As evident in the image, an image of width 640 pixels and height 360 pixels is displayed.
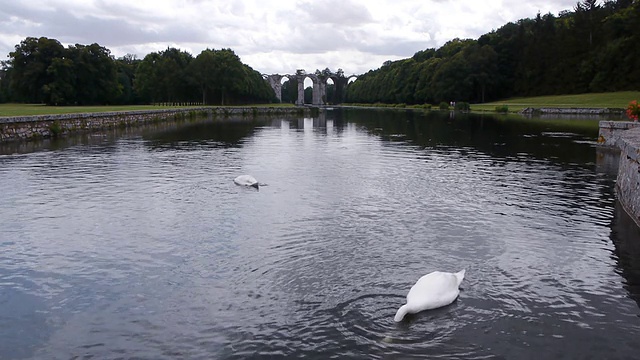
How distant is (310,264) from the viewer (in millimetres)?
10250

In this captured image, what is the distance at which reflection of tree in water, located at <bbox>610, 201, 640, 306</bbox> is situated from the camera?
9359 mm

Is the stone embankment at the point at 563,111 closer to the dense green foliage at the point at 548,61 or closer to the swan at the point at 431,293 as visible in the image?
the dense green foliage at the point at 548,61

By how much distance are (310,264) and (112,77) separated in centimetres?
9346

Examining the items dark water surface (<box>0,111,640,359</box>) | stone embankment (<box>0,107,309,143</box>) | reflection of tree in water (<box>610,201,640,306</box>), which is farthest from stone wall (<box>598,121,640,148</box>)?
stone embankment (<box>0,107,309,143</box>)

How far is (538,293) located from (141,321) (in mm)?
6613

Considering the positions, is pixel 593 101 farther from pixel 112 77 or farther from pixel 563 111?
pixel 112 77

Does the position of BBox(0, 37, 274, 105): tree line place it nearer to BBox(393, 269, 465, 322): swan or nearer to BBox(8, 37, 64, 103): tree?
BBox(8, 37, 64, 103): tree

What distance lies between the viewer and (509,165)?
79.6ft

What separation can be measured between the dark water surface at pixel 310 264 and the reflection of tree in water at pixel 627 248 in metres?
0.05

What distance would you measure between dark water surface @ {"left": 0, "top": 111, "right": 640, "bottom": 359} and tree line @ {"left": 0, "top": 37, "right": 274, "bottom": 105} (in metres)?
65.8

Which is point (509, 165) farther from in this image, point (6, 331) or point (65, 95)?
point (65, 95)

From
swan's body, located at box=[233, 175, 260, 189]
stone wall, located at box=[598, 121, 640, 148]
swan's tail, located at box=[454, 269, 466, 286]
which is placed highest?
stone wall, located at box=[598, 121, 640, 148]

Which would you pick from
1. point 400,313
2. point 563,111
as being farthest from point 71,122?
point 563,111

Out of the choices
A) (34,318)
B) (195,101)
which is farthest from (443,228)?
(195,101)
